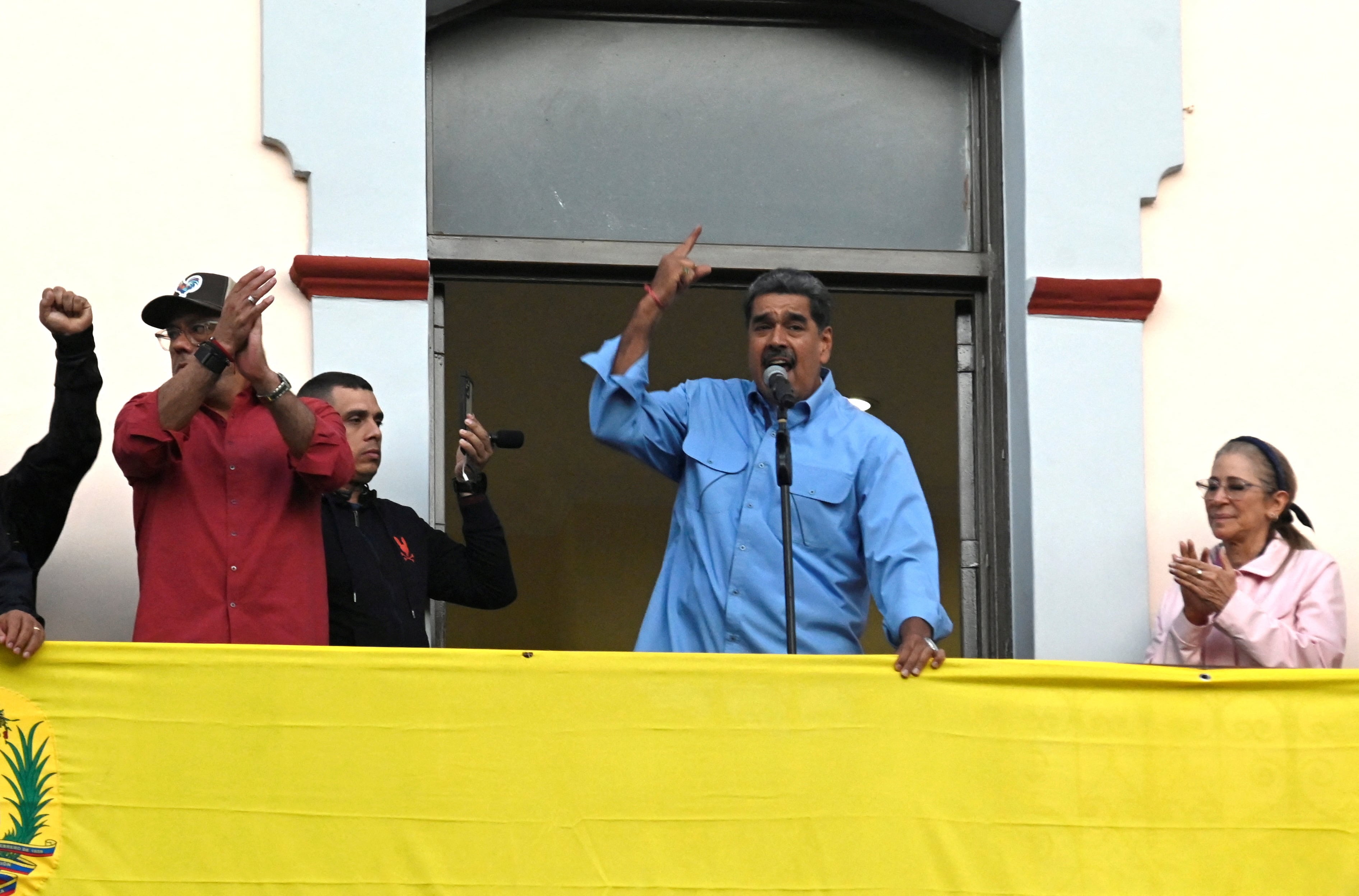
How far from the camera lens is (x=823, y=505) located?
5.73 m

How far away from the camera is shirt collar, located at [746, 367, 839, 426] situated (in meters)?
5.92

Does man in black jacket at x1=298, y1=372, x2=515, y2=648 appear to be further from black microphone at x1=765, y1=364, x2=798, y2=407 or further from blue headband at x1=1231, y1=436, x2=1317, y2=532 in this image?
blue headband at x1=1231, y1=436, x2=1317, y2=532

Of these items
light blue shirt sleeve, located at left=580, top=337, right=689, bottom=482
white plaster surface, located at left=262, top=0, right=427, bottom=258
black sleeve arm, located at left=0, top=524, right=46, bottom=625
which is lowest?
black sleeve arm, located at left=0, top=524, right=46, bottom=625

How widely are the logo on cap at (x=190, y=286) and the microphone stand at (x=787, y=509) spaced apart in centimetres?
144

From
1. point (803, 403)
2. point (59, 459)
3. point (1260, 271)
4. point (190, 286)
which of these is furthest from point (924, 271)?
point (59, 459)

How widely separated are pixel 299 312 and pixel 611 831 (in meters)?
1.94

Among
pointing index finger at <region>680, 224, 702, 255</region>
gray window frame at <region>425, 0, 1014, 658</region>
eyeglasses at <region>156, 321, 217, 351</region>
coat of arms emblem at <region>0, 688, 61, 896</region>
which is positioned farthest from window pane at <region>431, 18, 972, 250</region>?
coat of arms emblem at <region>0, 688, 61, 896</region>

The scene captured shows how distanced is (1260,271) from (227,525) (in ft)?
10.4

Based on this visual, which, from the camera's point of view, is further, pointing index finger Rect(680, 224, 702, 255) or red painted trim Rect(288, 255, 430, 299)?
red painted trim Rect(288, 255, 430, 299)

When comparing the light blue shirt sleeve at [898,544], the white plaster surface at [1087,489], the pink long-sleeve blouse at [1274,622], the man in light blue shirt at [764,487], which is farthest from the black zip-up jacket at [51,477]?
the pink long-sleeve blouse at [1274,622]

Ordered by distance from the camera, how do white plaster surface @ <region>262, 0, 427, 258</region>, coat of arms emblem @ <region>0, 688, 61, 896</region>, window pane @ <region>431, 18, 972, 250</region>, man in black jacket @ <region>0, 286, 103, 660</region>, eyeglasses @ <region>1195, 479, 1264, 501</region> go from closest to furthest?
coat of arms emblem @ <region>0, 688, 61, 896</region> → man in black jacket @ <region>0, 286, 103, 660</region> → eyeglasses @ <region>1195, 479, 1264, 501</region> → white plaster surface @ <region>262, 0, 427, 258</region> → window pane @ <region>431, 18, 972, 250</region>

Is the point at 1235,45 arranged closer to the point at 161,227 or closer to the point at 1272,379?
the point at 1272,379

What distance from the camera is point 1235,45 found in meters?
6.93

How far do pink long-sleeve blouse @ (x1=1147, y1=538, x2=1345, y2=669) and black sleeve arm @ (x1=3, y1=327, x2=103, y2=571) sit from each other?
111 inches
